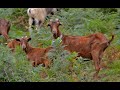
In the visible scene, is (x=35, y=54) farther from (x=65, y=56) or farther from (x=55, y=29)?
(x=65, y=56)

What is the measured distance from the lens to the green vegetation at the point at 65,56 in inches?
241

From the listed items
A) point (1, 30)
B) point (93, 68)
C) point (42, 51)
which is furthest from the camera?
point (1, 30)

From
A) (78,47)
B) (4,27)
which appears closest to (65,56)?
(78,47)

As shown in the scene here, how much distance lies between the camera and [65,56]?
6.96m

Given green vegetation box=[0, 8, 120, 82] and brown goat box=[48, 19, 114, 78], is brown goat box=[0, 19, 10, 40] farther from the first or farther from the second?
brown goat box=[48, 19, 114, 78]

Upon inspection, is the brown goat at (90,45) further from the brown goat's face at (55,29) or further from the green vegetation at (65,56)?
the green vegetation at (65,56)

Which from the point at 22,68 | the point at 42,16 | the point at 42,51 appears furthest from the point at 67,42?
the point at 42,16

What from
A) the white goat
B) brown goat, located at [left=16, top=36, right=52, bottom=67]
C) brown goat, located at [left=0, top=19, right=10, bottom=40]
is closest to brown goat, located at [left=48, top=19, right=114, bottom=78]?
brown goat, located at [left=16, top=36, right=52, bottom=67]
